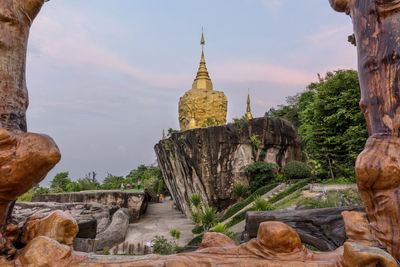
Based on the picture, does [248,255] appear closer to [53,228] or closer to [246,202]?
[53,228]

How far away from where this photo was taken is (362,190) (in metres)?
1.61

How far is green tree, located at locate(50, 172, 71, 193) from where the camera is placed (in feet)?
69.4

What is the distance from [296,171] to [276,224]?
13.4 m

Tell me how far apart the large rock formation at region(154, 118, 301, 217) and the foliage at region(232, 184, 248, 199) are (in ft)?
1.21

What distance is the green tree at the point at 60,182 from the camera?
2115 cm

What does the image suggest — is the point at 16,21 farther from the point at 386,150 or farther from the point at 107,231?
the point at 107,231

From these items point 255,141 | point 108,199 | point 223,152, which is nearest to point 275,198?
point 255,141

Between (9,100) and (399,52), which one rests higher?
(399,52)

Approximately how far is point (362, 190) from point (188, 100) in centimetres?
1932

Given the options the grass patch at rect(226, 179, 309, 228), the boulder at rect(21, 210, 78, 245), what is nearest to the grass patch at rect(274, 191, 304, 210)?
the grass patch at rect(226, 179, 309, 228)

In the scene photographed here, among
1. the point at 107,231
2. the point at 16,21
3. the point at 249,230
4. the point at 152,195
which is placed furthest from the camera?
the point at 152,195

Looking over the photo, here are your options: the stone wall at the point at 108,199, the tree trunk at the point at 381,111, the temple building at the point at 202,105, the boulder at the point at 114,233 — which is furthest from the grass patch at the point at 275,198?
the tree trunk at the point at 381,111

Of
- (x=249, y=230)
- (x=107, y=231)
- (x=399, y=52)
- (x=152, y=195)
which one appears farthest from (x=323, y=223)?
(x=152, y=195)

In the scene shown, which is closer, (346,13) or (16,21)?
(16,21)
